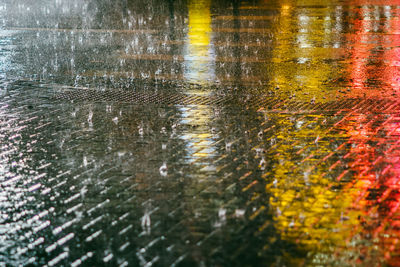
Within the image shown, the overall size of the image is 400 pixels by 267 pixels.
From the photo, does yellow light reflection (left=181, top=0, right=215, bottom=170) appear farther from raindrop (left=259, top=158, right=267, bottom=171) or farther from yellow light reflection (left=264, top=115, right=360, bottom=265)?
yellow light reflection (left=264, top=115, right=360, bottom=265)

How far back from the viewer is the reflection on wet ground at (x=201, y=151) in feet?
14.9

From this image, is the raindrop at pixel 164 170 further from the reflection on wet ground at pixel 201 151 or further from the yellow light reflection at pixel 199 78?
the yellow light reflection at pixel 199 78

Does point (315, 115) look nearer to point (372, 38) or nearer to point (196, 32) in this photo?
point (372, 38)

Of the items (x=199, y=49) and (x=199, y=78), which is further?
(x=199, y=49)


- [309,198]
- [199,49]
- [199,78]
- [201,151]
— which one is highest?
[199,49]

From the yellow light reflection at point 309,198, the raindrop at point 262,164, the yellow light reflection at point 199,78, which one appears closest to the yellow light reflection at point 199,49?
the yellow light reflection at point 199,78

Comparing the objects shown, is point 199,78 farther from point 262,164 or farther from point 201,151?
point 262,164

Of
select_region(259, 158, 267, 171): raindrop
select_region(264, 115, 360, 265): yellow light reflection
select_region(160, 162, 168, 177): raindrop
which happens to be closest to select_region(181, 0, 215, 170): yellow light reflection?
select_region(160, 162, 168, 177): raindrop

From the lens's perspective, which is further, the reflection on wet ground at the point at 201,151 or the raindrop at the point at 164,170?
the raindrop at the point at 164,170

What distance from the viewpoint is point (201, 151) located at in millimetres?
6805

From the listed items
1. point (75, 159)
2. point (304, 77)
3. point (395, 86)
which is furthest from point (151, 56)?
point (75, 159)

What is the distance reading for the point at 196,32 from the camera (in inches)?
629

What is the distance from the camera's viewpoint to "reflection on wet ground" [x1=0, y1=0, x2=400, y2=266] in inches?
179

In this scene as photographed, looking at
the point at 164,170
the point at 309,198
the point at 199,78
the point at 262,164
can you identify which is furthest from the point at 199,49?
the point at 309,198
